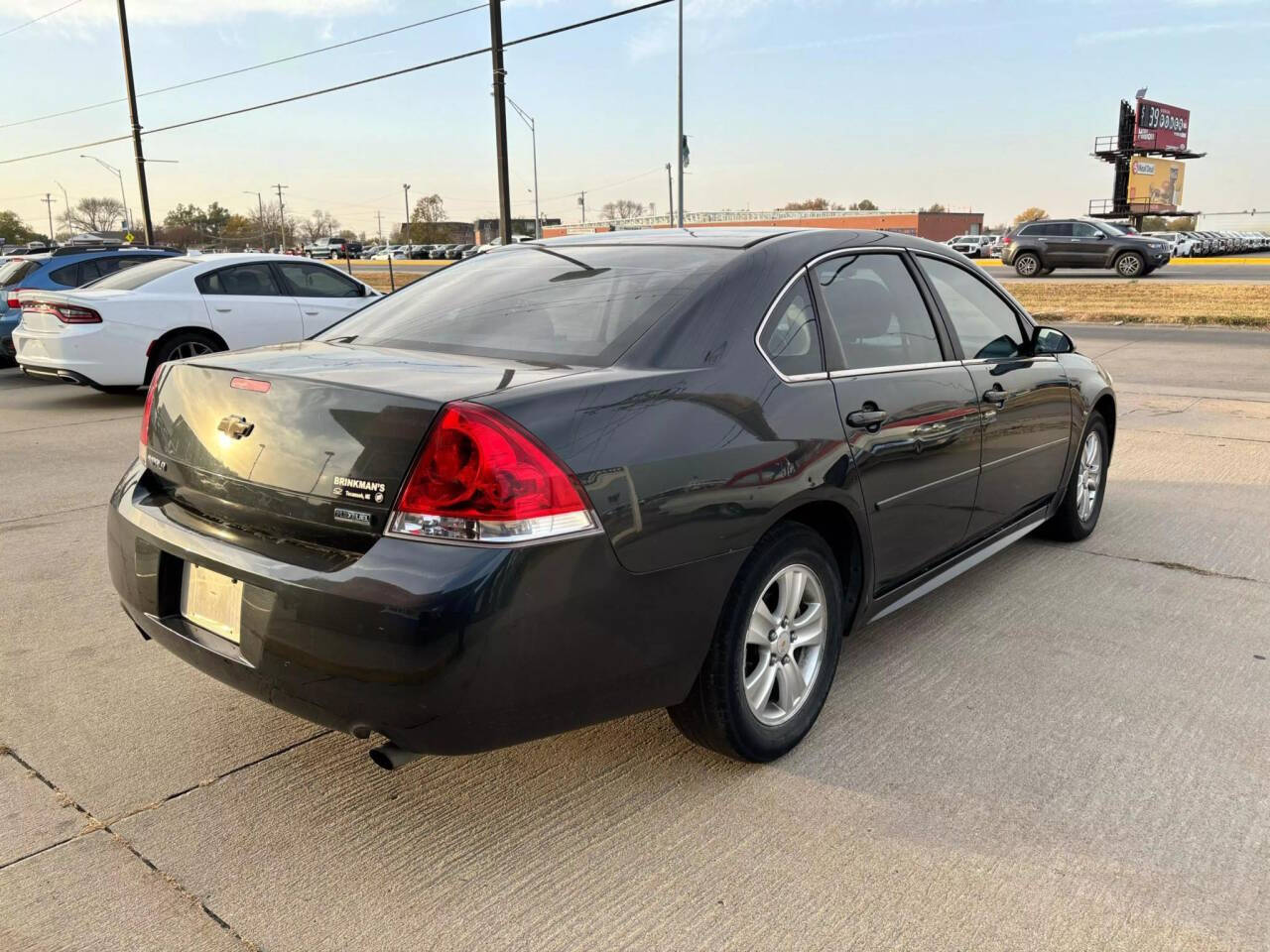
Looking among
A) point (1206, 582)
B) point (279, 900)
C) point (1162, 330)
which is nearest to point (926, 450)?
point (1206, 582)

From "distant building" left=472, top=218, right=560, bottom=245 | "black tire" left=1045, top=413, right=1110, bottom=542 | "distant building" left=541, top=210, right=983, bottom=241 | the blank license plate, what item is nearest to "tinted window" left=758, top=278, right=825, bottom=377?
the blank license plate

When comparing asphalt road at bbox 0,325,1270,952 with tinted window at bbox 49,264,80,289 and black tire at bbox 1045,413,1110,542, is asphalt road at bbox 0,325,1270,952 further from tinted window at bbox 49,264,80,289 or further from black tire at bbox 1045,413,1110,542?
tinted window at bbox 49,264,80,289

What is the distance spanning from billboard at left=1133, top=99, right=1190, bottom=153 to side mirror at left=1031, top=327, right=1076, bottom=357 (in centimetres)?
7874

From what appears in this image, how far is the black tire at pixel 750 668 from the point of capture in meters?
2.71

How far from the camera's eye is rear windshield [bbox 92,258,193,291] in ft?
32.7

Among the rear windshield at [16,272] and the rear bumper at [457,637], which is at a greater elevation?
the rear windshield at [16,272]

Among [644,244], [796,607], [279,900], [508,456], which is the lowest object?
[279,900]

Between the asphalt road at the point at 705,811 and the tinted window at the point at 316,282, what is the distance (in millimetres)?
7264

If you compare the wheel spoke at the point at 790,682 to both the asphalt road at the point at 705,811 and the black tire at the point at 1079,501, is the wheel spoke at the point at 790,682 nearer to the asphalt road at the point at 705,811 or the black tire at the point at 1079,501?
the asphalt road at the point at 705,811

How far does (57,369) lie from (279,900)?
894 cm

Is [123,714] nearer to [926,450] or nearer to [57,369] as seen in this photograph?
[926,450]

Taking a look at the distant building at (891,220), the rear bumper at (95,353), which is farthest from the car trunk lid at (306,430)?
the distant building at (891,220)

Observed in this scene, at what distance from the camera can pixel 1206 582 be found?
4.54 m

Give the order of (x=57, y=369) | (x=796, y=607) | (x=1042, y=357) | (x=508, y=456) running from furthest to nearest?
(x=57, y=369), (x=1042, y=357), (x=796, y=607), (x=508, y=456)
